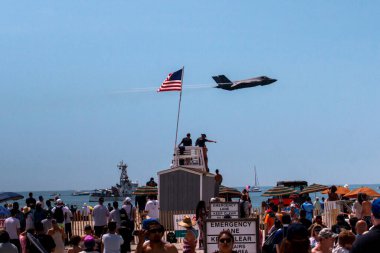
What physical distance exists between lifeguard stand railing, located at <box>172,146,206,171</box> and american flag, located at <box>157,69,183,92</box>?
431 centimetres

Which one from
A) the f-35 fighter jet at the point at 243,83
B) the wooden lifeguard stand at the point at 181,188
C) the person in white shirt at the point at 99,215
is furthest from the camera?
the f-35 fighter jet at the point at 243,83

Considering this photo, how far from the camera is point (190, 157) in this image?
34.3 m

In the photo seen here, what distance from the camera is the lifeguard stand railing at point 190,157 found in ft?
112

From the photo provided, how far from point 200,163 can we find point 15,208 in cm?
1589

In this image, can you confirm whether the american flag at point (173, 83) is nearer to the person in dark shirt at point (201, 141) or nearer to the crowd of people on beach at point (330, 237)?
the person in dark shirt at point (201, 141)

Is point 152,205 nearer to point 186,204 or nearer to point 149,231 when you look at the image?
point 186,204

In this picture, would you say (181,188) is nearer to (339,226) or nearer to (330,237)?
(339,226)

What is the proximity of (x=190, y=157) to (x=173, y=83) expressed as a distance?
518 cm

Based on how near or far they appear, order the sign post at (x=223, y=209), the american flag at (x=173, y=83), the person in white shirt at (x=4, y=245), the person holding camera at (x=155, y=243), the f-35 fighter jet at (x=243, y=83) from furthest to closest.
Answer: the f-35 fighter jet at (x=243, y=83) → the american flag at (x=173, y=83) → the sign post at (x=223, y=209) → the person in white shirt at (x=4, y=245) → the person holding camera at (x=155, y=243)

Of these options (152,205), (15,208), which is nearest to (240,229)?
(15,208)

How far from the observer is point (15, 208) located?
19.5m

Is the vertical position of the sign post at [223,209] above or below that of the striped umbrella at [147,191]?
below

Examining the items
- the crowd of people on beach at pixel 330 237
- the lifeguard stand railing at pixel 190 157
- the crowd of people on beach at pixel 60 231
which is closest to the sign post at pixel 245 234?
the crowd of people on beach at pixel 330 237

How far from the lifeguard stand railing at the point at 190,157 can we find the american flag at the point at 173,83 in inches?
170
